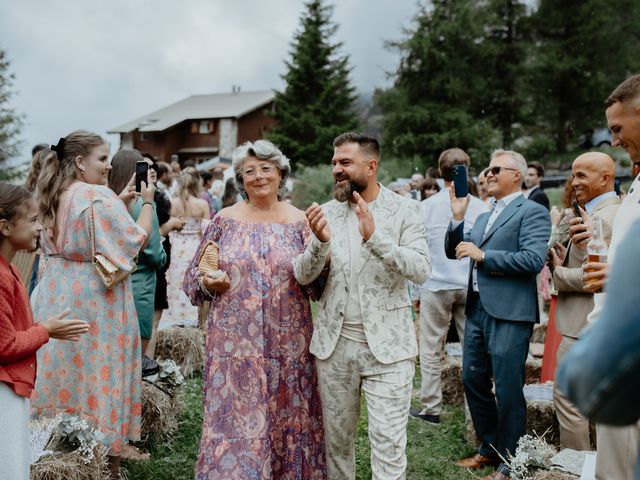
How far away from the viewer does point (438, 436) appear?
5887 millimetres

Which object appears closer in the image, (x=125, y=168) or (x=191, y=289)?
(x=191, y=289)

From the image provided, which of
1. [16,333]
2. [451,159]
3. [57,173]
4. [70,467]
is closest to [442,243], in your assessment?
[451,159]

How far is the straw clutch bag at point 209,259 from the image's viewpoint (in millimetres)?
4004

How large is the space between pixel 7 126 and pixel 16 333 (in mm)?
34789

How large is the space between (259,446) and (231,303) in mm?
902

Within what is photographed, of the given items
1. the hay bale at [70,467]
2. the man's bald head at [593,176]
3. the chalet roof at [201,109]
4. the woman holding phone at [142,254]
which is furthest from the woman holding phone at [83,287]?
the chalet roof at [201,109]

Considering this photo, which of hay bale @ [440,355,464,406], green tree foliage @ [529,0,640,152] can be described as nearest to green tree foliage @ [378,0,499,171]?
green tree foliage @ [529,0,640,152]

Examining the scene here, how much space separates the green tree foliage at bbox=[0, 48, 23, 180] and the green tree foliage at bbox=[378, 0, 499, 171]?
2039 centimetres

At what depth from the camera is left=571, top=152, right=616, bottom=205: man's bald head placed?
14.5 feet

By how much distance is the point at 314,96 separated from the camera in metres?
41.6

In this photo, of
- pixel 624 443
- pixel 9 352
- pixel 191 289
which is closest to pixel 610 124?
pixel 624 443

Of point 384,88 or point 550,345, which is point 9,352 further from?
point 384,88

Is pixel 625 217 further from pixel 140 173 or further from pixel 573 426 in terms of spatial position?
pixel 140 173

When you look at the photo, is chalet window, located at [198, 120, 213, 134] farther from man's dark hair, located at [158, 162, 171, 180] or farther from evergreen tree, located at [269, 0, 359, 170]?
man's dark hair, located at [158, 162, 171, 180]
